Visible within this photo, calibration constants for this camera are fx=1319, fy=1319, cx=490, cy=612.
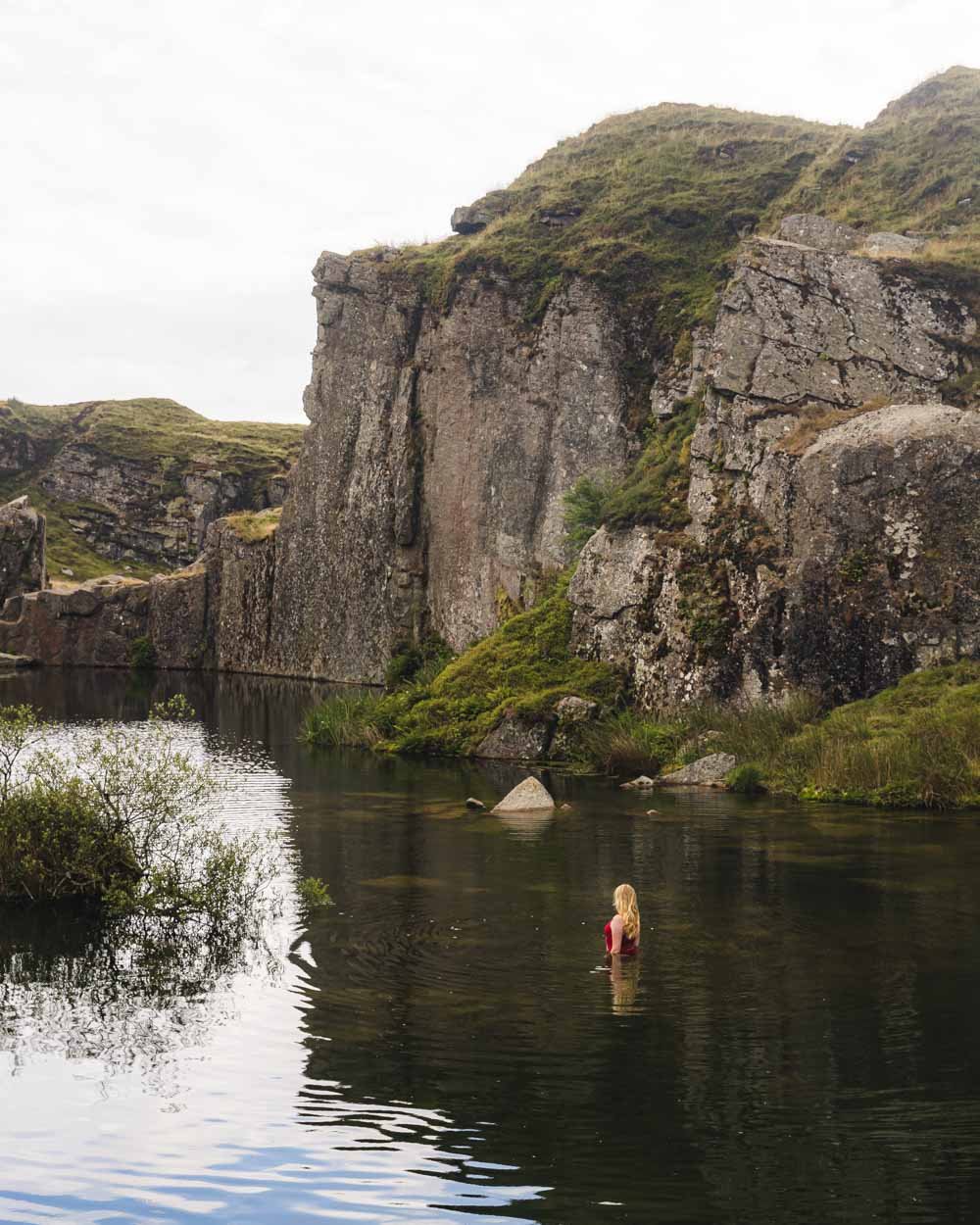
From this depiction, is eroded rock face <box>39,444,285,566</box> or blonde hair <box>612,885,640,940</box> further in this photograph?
eroded rock face <box>39,444,285,566</box>

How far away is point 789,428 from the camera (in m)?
48.8

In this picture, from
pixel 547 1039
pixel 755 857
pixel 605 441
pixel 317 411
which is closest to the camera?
pixel 547 1039

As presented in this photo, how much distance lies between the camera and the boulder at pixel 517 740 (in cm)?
4666

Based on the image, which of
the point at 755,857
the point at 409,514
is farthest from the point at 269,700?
the point at 755,857

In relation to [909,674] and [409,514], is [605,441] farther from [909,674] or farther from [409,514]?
[909,674]

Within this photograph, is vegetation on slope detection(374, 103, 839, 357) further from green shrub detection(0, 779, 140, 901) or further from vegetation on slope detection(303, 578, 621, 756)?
green shrub detection(0, 779, 140, 901)

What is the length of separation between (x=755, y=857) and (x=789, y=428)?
2501 cm

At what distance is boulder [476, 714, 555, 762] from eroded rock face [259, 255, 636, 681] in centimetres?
2374

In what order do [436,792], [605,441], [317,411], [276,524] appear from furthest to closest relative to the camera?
[276,524]
[317,411]
[605,441]
[436,792]

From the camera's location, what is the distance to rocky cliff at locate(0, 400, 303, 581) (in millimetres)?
151500

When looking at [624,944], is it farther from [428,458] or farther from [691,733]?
[428,458]

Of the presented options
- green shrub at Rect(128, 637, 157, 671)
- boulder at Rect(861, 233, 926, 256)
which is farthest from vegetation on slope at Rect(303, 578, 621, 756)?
green shrub at Rect(128, 637, 157, 671)

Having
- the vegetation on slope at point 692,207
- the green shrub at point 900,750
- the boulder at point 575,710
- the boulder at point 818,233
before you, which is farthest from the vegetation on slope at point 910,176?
the boulder at point 575,710

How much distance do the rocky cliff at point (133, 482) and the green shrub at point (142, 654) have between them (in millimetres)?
35528
